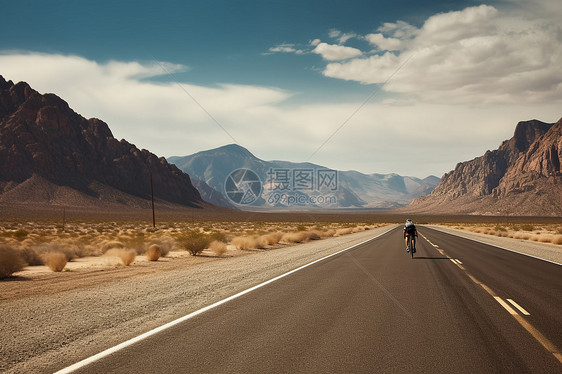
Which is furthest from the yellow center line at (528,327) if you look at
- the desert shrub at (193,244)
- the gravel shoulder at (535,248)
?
the desert shrub at (193,244)

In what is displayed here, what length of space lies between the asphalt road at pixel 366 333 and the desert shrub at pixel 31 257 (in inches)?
486

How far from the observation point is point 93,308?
26.1 feet

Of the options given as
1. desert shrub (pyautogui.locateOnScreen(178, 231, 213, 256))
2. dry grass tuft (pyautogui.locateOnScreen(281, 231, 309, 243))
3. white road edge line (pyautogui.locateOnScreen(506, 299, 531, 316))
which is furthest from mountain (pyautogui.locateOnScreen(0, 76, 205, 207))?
white road edge line (pyautogui.locateOnScreen(506, 299, 531, 316))

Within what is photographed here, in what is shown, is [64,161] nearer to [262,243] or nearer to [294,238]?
[294,238]

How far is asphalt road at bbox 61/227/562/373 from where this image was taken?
4.75m

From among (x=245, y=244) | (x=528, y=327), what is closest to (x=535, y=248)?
(x=245, y=244)

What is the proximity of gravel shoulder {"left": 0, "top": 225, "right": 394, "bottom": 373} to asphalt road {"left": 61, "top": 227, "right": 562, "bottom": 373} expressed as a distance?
65 cm

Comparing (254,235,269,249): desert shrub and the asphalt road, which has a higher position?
the asphalt road

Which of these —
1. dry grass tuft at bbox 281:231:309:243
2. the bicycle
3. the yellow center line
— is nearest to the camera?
the yellow center line

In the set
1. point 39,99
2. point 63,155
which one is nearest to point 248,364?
point 63,155

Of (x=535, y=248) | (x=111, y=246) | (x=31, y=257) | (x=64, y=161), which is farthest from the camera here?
(x=64, y=161)

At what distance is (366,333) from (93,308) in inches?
202

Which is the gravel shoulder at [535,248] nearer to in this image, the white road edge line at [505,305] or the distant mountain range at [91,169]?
the white road edge line at [505,305]

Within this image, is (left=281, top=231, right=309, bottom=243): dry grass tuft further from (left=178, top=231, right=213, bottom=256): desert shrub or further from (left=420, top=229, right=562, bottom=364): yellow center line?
(left=420, top=229, right=562, bottom=364): yellow center line
